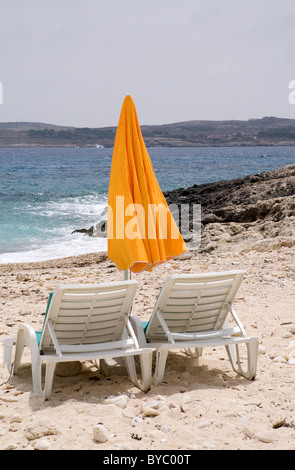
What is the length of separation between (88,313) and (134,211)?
1.30 metres

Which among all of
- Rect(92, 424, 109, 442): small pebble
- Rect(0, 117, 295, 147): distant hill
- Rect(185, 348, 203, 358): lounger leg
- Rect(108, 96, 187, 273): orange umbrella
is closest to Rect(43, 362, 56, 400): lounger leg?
Rect(92, 424, 109, 442): small pebble

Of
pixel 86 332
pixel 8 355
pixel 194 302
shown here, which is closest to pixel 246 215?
pixel 194 302

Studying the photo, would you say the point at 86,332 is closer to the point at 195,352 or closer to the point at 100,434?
the point at 100,434

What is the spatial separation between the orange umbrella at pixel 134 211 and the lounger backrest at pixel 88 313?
747mm

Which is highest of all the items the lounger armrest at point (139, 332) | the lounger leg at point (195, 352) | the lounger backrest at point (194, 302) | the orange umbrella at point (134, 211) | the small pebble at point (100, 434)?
the orange umbrella at point (134, 211)

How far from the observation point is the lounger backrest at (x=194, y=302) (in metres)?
4.13

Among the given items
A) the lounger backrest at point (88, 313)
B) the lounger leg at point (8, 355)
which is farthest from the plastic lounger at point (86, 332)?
the lounger leg at point (8, 355)

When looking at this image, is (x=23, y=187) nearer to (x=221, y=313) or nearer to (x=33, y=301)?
(x=33, y=301)

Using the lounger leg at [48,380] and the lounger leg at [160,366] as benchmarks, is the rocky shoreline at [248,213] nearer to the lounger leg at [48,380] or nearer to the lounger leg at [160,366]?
the lounger leg at [160,366]

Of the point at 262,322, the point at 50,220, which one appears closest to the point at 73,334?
the point at 262,322

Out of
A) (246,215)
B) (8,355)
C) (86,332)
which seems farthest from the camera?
(246,215)

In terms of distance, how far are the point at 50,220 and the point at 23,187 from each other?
2028 cm

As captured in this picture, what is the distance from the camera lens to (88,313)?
3.98 meters
